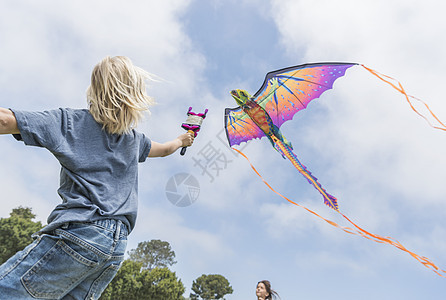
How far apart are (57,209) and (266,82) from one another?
4811 mm

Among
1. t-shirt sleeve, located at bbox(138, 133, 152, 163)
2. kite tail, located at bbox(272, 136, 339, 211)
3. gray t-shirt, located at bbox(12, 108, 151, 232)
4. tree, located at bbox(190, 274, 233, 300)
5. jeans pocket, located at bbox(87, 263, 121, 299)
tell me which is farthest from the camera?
tree, located at bbox(190, 274, 233, 300)

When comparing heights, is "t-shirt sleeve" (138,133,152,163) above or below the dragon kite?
below

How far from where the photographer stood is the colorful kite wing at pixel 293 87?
243 inches

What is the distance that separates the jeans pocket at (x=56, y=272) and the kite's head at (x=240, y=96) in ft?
14.6

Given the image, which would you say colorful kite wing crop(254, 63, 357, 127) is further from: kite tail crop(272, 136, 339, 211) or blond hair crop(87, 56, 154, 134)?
blond hair crop(87, 56, 154, 134)

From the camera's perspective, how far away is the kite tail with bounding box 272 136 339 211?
5.81 metres

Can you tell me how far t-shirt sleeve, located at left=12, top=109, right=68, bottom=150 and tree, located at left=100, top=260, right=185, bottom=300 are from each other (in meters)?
21.5

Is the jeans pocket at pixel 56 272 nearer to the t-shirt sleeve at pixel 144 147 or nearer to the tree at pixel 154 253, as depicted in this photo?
the t-shirt sleeve at pixel 144 147

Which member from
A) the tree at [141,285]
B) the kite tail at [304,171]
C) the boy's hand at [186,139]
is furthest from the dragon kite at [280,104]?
the tree at [141,285]

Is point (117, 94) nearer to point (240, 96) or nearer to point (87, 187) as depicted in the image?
point (87, 187)

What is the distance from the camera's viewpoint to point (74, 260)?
1604 mm

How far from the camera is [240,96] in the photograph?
5.95 m

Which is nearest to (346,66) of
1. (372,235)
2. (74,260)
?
(372,235)

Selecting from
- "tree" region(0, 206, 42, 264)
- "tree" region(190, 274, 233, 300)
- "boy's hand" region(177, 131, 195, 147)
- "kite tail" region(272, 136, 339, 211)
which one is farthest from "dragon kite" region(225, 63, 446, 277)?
"tree" region(190, 274, 233, 300)
